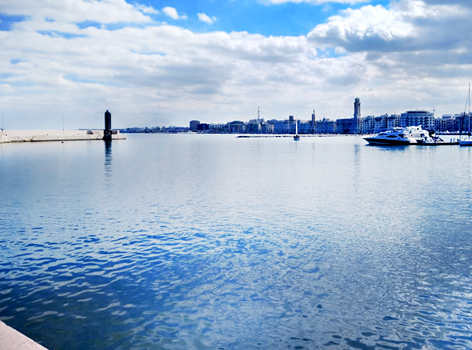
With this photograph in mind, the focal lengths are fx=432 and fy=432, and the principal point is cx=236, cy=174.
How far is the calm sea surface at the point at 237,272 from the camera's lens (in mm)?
9344

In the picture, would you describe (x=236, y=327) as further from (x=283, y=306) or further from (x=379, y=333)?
(x=379, y=333)

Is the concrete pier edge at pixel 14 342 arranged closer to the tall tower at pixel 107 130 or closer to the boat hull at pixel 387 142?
the boat hull at pixel 387 142

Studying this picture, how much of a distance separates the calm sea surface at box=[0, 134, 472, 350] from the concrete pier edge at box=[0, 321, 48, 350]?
8.10ft

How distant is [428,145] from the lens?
401 feet

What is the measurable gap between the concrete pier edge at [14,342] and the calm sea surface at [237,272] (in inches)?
97.2

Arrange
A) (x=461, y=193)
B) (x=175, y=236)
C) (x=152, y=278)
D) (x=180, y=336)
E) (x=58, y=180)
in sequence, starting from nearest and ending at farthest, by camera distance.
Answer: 1. (x=180, y=336)
2. (x=152, y=278)
3. (x=175, y=236)
4. (x=461, y=193)
5. (x=58, y=180)

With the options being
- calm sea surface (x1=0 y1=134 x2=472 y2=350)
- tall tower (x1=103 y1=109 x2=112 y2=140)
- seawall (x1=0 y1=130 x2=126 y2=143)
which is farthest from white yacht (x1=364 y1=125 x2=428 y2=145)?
seawall (x1=0 y1=130 x2=126 y2=143)

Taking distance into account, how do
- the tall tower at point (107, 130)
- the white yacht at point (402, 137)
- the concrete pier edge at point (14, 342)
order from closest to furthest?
1. the concrete pier edge at point (14, 342)
2. the white yacht at point (402, 137)
3. the tall tower at point (107, 130)

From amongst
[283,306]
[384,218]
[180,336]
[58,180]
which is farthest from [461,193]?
[58,180]

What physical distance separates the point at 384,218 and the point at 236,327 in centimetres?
1383

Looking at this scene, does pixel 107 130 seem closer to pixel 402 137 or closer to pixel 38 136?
pixel 38 136

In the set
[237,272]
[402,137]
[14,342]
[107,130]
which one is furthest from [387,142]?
[14,342]

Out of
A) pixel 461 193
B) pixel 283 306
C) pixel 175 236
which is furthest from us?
pixel 461 193

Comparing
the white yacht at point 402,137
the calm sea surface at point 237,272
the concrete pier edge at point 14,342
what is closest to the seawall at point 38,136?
the white yacht at point 402,137
